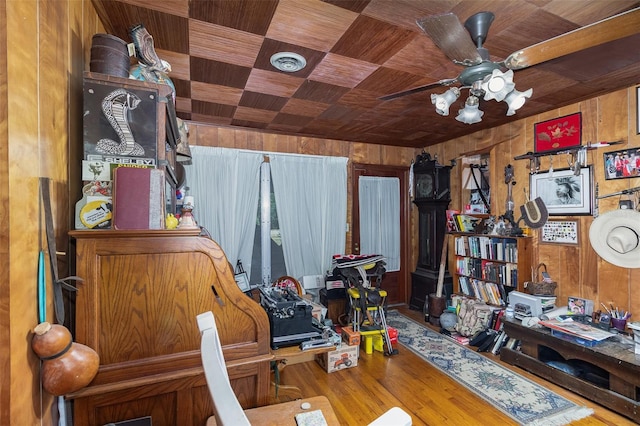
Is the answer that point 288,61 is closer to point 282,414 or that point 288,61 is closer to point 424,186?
point 282,414

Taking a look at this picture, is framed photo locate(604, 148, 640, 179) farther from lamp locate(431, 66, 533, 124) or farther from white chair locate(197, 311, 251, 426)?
white chair locate(197, 311, 251, 426)

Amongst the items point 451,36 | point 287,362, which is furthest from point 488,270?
point 451,36

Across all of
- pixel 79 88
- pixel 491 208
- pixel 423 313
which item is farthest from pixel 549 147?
pixel 79 88

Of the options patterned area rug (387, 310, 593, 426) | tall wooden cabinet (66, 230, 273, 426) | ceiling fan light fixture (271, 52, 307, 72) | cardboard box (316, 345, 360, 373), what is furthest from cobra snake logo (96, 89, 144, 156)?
patterned area rug (387, 310, 593, 426)

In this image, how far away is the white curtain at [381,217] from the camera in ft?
15.0

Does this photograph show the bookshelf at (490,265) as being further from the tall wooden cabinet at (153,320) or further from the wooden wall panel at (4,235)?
the wooden wall panel at (4,235)

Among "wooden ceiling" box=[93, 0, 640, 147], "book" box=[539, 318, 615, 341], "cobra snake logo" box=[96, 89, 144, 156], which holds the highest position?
"wooden ceiling" box=[93, 0, 640, 147]

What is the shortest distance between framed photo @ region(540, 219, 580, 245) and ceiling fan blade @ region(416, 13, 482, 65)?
2.25m

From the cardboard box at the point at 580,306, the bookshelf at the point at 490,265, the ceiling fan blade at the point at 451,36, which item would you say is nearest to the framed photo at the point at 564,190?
the bookshelf at the point at 490,265

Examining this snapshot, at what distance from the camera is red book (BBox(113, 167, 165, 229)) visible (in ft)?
3.96

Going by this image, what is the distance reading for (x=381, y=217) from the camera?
4.68 m

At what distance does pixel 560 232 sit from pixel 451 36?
2.61 meters

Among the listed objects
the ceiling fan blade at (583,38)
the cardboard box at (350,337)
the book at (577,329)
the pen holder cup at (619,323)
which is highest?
the ceiling fan blade at (583,38)

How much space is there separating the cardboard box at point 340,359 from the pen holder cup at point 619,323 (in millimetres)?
2196
